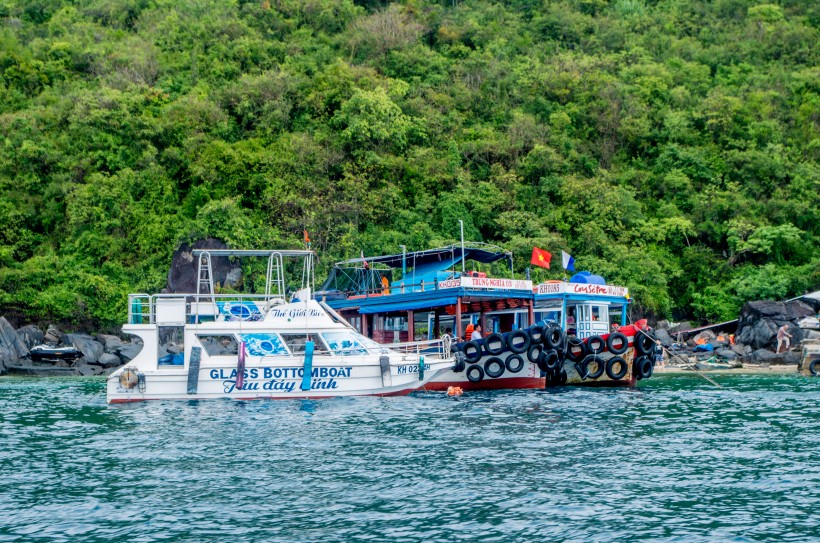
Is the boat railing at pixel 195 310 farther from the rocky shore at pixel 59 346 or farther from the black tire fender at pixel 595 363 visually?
the rocky shore at pixel 59 346

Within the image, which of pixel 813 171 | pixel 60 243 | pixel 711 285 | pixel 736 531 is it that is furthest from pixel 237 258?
pixel 736 531

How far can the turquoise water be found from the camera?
1073 centimetres

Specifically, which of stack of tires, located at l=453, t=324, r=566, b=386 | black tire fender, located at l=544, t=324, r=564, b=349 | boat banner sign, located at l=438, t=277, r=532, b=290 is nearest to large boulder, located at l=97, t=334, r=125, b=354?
boat banner sign, located at l=438, t=277, r=532, b=290

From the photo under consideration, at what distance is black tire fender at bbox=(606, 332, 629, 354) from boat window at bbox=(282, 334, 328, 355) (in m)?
8.72

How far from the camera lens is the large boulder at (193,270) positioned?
140 feet

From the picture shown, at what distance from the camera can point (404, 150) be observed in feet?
162

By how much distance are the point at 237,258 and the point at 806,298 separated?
87.8 ft

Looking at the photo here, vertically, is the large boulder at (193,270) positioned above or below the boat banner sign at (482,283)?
above

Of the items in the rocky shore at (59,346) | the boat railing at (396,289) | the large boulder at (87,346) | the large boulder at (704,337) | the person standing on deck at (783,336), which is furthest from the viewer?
the large boulder at (704,337)

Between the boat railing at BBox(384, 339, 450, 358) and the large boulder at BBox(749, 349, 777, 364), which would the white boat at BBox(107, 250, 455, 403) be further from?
the large boulder at BBox(749, 349, 777, 364)

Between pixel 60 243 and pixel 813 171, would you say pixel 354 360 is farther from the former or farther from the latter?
pixel 813 171

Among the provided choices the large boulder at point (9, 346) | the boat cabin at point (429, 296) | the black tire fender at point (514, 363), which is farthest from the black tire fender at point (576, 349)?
the large boulder at point (9, 346)

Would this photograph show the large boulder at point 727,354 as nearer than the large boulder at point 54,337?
Yes

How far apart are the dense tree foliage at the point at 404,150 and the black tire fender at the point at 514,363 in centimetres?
1814
